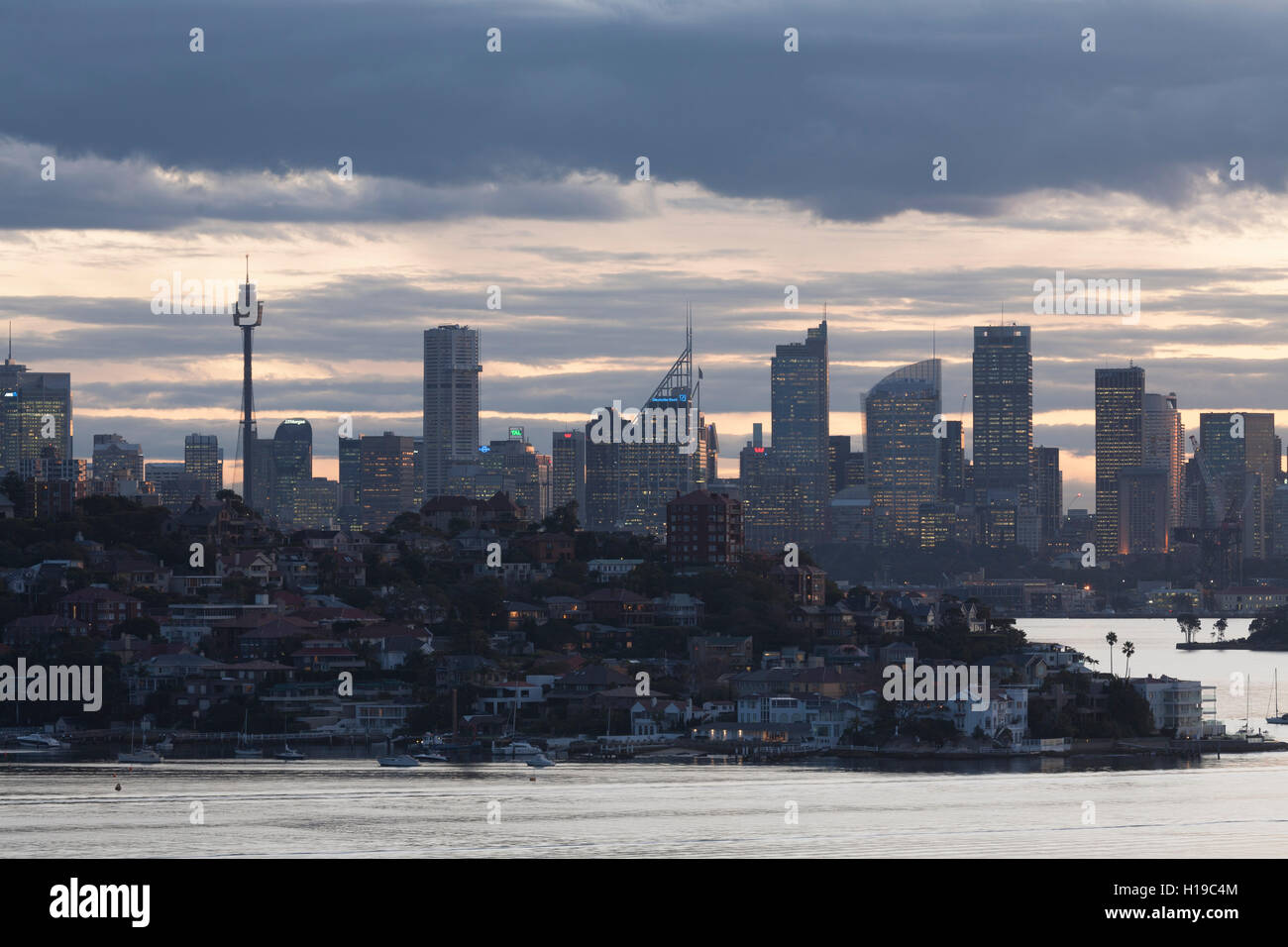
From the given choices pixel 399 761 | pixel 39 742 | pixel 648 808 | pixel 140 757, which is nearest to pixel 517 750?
pixel 399 761

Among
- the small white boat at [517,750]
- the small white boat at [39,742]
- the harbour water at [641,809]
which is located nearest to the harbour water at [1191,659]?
the harbour water at [641,809]

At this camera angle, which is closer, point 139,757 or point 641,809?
point 641,809

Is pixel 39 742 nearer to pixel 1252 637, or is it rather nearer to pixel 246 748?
pixel 246 748

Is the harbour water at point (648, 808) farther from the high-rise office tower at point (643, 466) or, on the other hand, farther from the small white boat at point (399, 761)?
the high-rise office tower at point (643, 466)

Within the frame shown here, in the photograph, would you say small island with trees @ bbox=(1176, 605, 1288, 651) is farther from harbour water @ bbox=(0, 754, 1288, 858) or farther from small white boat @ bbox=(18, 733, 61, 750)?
small white boat @ bbox=(18, 733, 61, 750)

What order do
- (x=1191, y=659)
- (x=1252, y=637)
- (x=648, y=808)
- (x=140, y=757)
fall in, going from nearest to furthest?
(x=648, y=808) → (x=140, y=757) → (x=1191, y=659) → (x=1252, y=637)

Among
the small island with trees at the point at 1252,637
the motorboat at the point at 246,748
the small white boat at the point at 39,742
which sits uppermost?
the small white boat at the point at 39,742

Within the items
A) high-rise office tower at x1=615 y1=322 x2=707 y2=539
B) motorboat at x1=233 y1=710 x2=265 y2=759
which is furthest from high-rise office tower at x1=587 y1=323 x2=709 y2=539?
motorboat at x1=233 y1=710 x2=265 y2=759

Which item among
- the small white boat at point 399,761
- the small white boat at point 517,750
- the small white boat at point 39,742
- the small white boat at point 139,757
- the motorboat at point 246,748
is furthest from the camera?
the small white boat at point 39,742

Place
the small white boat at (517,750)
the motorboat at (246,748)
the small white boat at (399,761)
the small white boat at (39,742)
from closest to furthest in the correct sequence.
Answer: the small white boat at (399,761) → the small white boat at (517,750) → the motorboat at (246,748) → the small white boat at (39,742)
